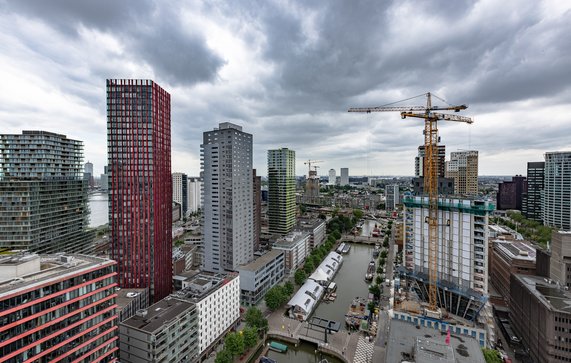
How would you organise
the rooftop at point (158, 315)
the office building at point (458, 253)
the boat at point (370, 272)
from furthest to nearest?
the boat at point (370, 272)
the office building at point (458, 253)
the rooftop at point (158, 315)

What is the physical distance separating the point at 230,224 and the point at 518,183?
4404 inches

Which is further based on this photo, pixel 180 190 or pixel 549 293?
pixel 180 190

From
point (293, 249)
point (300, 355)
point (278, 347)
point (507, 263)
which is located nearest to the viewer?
point (300, 355)

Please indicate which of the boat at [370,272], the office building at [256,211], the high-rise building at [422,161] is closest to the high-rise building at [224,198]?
the office building at [256,211]

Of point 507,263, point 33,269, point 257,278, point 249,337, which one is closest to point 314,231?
point 257,278

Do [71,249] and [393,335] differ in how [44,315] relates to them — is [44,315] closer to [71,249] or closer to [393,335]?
[393,335]

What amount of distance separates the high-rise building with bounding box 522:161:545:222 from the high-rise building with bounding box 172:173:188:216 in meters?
116

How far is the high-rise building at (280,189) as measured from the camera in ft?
221

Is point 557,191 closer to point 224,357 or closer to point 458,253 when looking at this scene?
point 458,253

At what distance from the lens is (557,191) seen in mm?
66750

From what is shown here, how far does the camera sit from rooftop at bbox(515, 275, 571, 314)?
77.2ft

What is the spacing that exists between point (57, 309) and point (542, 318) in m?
37.7

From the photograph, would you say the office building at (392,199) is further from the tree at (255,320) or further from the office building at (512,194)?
the tree at (255,320)

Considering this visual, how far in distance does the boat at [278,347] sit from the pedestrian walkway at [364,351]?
7.07m
